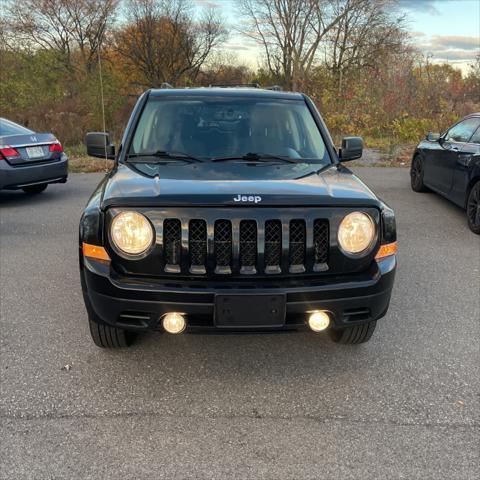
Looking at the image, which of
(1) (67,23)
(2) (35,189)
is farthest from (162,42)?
(2) (35,189)

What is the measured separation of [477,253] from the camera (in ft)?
18.2

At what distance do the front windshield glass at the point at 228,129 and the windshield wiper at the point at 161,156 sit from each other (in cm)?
4

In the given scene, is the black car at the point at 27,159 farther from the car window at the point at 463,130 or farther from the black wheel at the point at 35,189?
the car window at the point at 463,130

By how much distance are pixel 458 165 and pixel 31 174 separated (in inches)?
259

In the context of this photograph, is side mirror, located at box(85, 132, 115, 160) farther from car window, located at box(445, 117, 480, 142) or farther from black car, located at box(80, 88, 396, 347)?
car window, located at box(445, 117, 480, 142)

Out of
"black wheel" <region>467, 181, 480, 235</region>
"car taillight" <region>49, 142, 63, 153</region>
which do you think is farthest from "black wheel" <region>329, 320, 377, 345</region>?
"car taillight" <region>49, 142, 63, 153</region>

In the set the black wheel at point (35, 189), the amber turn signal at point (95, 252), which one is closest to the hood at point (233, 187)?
the amber turn signal at point (95, 252)

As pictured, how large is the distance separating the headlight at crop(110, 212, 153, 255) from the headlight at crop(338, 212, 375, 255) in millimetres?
1075

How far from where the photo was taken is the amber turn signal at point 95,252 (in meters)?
2.62

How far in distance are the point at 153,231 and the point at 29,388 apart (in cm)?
124

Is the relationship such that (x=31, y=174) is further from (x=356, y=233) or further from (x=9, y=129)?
(x=356, y=233)

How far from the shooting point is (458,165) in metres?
6.78

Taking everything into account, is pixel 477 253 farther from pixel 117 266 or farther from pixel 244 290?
pixel 117 266

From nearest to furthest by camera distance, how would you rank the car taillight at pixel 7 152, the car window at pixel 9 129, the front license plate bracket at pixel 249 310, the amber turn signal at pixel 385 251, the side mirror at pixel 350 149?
the front license plate bracket at pixel 249 310, the amber turn signal at pixel 385 251, the side mirror at pixel 350 149, the car taillight at pixel 7 152, the car window at pixel 9 129
